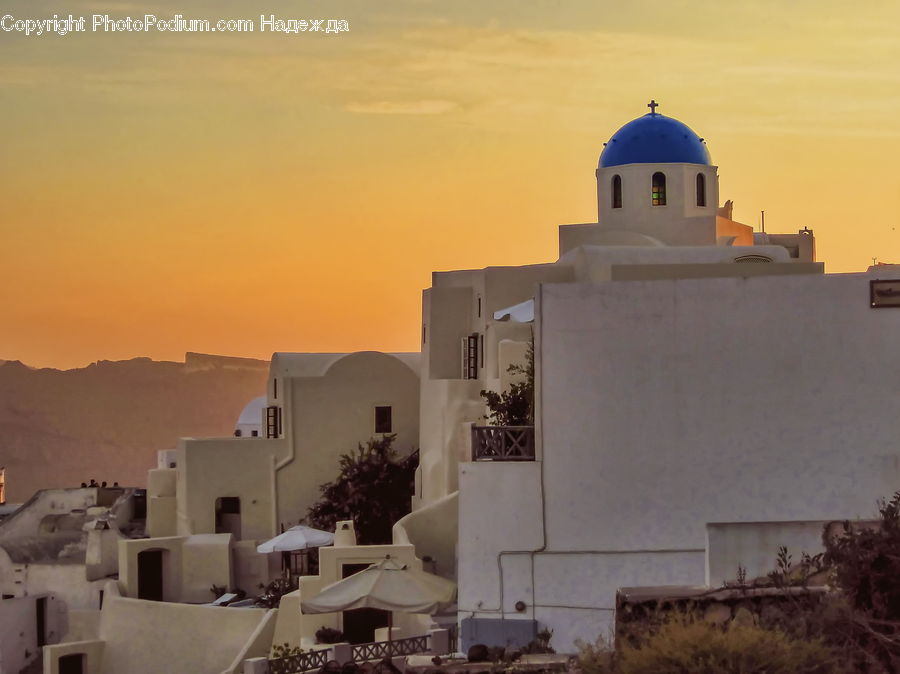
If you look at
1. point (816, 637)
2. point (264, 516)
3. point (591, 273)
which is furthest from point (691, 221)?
point (816, 637)

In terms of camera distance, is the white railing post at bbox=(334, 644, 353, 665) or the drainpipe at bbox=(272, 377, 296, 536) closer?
the white railing post at bbox=(334, 644, 353, 665)

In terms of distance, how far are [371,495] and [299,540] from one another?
2148 millimetres

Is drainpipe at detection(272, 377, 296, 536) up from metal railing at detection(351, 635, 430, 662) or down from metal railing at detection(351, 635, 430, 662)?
up

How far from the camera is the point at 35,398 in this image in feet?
360

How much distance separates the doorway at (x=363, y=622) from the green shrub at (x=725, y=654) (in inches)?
629

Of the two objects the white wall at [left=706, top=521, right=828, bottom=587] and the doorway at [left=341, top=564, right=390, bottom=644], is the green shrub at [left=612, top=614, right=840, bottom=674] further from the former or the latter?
the doorway at [left=341, top=564, right=390, bottom=644]

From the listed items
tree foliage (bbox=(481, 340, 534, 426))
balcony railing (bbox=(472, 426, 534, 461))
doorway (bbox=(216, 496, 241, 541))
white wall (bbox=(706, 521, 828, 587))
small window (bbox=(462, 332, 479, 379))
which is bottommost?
white wall (bbox=(706, 521, 828, 587))

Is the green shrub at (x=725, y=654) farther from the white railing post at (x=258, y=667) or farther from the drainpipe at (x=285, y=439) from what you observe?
the drainpipe at (x=285, y=439)

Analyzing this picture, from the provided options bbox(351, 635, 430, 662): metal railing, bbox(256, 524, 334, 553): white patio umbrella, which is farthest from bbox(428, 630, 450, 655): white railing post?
bbox(256, 524, 334, 553): white patio umbrella

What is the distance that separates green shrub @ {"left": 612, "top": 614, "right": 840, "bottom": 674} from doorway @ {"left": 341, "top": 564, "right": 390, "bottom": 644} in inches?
Answer: 629

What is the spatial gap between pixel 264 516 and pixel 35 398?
243ft

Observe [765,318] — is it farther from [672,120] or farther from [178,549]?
[178,549]

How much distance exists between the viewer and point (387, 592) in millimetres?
27531

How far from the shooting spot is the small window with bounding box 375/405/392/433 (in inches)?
1543
